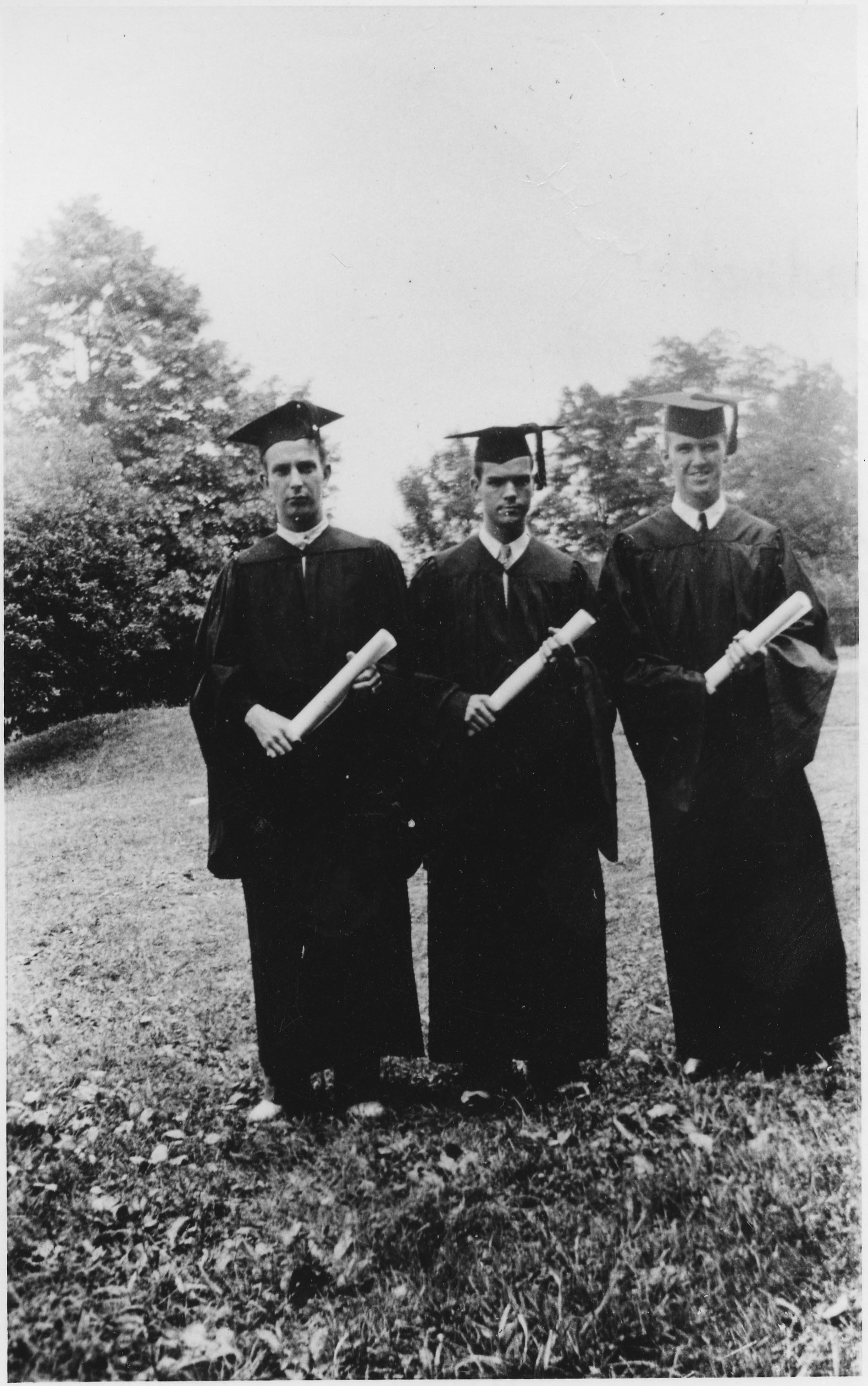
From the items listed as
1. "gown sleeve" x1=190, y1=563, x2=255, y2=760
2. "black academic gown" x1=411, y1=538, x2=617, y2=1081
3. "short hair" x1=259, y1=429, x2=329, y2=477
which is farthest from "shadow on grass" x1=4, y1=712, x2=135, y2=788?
"black academic gown" x1=411, y1=538, x2=617, y2=1081

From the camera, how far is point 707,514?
368 cm

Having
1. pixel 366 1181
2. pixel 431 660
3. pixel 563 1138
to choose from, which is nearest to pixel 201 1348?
pixel 366 1181

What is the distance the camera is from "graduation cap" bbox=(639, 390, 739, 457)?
367 cm

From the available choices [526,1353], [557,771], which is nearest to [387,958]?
[557,771]

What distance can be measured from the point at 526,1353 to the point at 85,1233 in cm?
154

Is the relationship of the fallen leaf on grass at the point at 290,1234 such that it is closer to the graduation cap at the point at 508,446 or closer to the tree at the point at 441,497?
the tree at the point at 441,497

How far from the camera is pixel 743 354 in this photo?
374 centimetres

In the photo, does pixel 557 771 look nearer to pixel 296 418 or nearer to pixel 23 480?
pixel 296 418

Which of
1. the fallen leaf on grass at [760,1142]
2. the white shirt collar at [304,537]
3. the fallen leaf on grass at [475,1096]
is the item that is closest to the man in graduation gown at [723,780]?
the fallen leaf on grass at [760,1142]

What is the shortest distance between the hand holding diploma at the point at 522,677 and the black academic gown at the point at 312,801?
0.28 metres

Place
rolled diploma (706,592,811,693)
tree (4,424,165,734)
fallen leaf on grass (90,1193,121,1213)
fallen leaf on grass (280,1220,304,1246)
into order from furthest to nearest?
tree (4,424,165,734)
rolled diploma (706,592,811,693)
fallen leaf on grass (90,1193,121,1213)
fallen leaf on grass (280,1220,304,1246)

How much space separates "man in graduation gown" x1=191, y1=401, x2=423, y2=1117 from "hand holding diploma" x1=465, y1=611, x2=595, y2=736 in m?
0.29

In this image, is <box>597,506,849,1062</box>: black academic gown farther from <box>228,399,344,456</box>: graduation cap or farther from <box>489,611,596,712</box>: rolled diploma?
<box>228,399,344,456</box>: graduation cap

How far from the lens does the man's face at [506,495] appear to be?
362cm
